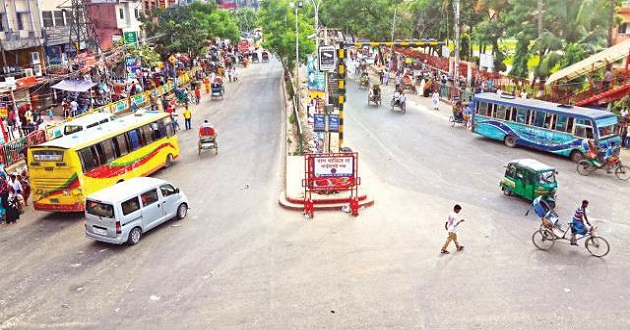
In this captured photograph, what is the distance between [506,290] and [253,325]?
19.7ft

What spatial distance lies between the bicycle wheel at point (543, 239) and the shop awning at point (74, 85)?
29646mm

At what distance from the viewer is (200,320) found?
39.2ft

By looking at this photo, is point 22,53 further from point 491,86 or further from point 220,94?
point 491,86

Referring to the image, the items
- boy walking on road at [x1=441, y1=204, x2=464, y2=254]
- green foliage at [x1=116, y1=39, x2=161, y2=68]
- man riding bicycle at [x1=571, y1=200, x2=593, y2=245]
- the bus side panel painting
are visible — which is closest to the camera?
man riding bicycle at [x1=571, y1=200, x2=593, y2=245]

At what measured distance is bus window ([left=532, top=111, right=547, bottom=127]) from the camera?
25.7 m

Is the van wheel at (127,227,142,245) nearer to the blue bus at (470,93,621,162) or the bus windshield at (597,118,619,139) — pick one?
the blue bus at (470,93,621,162)

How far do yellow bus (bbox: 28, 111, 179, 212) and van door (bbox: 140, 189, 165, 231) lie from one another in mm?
3488

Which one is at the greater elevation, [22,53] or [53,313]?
[22,53]

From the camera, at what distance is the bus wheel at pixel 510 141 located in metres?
27.5

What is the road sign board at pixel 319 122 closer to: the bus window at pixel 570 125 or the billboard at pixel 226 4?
the bus window at pixel 570 125

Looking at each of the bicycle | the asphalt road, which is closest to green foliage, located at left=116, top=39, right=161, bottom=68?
the asphalt road

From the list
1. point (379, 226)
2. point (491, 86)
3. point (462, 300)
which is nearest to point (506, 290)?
point (462, 300)

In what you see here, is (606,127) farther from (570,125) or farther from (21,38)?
(21,38)

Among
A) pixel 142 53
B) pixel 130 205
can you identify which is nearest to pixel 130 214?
pixel 130 205
